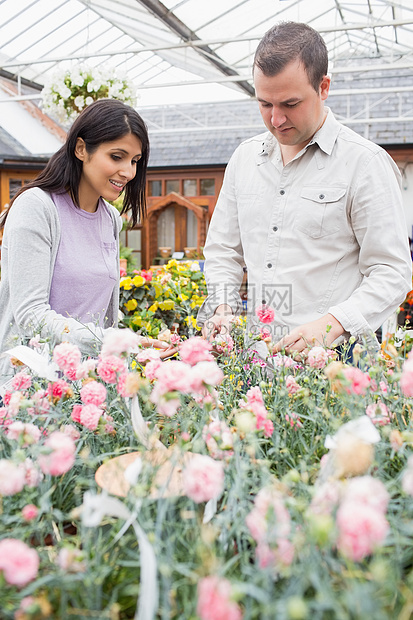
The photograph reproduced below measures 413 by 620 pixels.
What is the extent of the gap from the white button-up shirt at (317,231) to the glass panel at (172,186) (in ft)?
22.7

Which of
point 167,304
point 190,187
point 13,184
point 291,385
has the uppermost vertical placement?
point 190,187

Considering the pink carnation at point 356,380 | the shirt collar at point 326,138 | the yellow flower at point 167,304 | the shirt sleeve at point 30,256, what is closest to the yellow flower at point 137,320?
the yellow flower at point 167,304

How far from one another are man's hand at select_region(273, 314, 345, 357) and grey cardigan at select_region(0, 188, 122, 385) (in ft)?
1.39

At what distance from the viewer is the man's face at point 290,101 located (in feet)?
4.05

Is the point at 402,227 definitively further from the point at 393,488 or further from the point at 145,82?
the point at 145,82

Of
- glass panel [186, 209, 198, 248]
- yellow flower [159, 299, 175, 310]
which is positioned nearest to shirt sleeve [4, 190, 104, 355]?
yellow flower [159, 299, 175, 310]

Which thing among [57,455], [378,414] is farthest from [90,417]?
[378,414]

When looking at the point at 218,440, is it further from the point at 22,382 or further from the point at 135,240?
the point at 135,240

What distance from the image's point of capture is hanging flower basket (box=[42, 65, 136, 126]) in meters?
2.95

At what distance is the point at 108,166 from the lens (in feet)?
4.79

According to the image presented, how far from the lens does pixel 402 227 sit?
1.40 metres

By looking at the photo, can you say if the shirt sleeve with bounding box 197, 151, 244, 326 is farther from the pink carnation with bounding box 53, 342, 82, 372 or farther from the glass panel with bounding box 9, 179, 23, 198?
the glass panel with bounding box 9, 179, 23, 198

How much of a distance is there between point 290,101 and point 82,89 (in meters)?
2.12

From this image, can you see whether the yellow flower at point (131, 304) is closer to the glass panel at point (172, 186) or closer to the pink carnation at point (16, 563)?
the pink carnation at point (16, 563)
